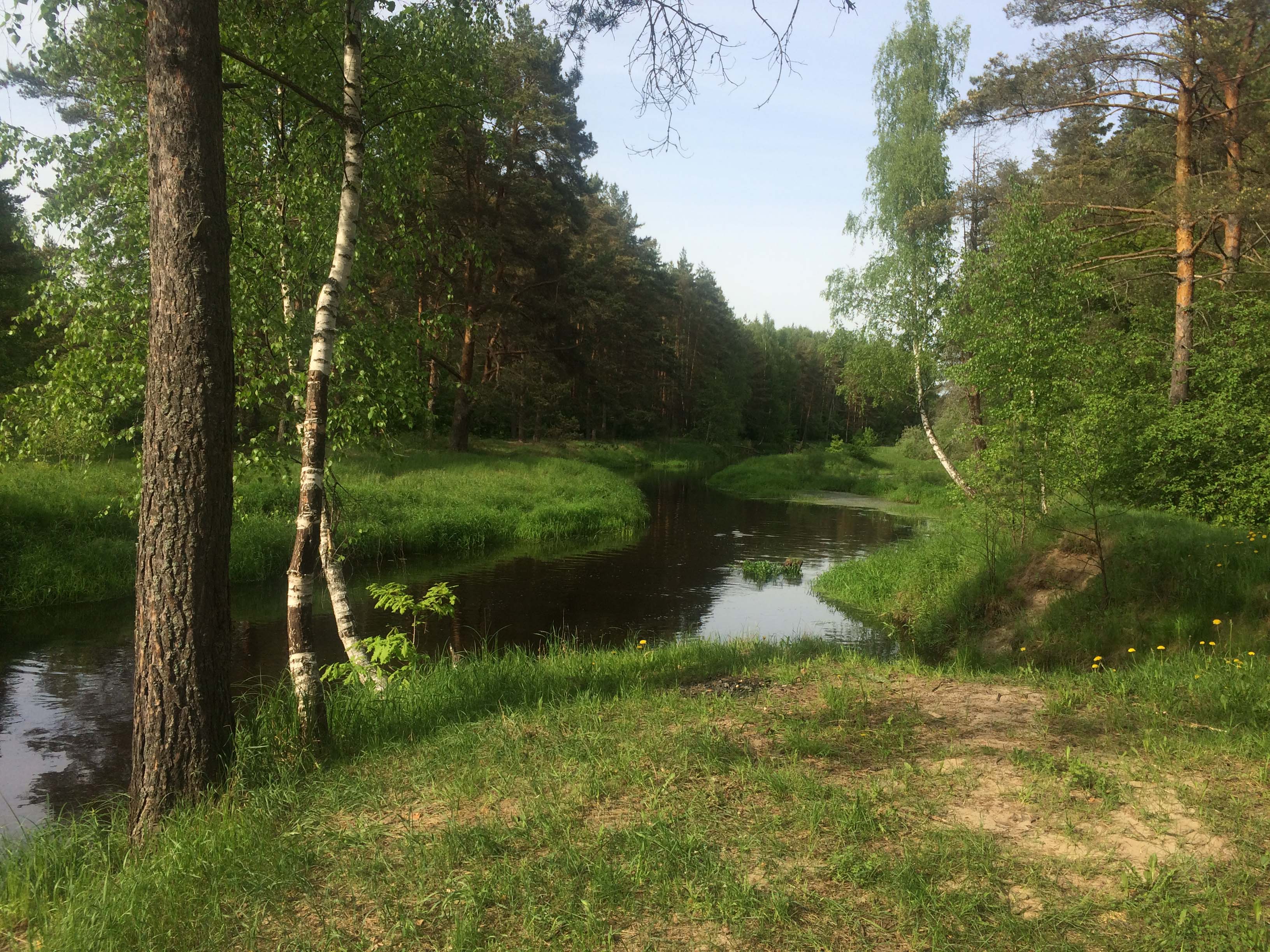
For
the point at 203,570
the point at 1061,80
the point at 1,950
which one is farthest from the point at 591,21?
Result: the point at 1061,80

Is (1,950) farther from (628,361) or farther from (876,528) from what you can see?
(628,361)

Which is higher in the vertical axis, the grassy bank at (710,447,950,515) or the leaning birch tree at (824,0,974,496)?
the leaning birch tree at (824,0,974,496)

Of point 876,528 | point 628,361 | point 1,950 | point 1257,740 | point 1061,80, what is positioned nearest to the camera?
point 1,950

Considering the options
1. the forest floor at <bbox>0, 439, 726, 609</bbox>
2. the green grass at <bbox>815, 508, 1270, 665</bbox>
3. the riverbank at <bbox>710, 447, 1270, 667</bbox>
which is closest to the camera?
the green grass at <bbox>815, 508, 1270, 665</bbox>

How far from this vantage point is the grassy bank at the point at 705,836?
10.8 feet

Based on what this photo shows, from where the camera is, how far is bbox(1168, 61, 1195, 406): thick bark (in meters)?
13.7

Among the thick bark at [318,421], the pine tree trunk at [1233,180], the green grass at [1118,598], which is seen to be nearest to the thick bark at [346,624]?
the thick bark at [318,421]

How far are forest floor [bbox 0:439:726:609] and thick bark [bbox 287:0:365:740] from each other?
1777mm

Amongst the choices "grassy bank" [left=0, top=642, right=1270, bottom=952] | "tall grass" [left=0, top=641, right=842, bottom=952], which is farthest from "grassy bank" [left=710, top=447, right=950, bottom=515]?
"tall grass" [left=0, top=641, right=842, bottom=952]

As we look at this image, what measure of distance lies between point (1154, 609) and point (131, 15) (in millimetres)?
13382

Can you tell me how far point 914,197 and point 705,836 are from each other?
940 inches

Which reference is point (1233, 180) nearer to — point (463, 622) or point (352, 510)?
point (463, 622)

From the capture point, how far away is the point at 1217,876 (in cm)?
352

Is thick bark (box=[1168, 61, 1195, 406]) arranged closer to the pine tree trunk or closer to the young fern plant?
the pine tree trunk
